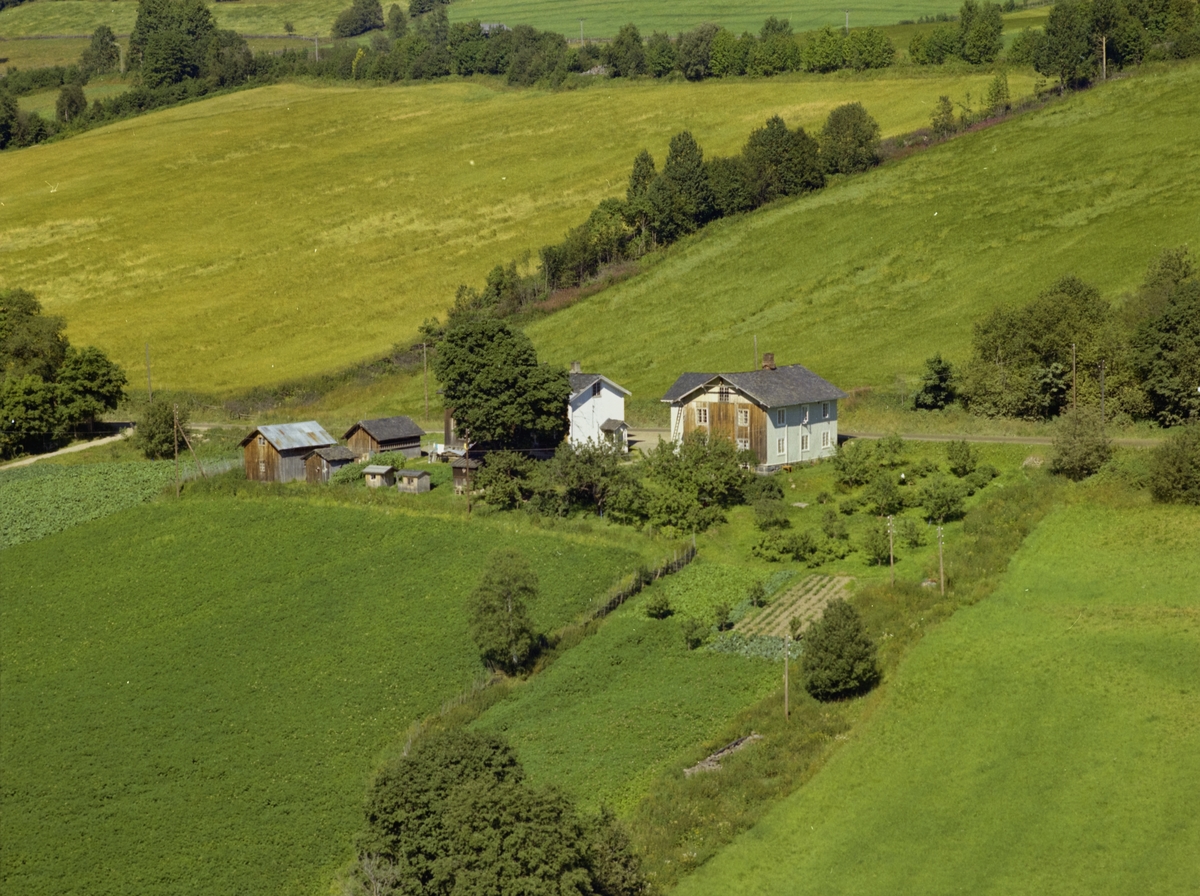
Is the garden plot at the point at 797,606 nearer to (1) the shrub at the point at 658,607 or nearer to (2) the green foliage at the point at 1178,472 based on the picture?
(1) the shrub at the point at 658,607

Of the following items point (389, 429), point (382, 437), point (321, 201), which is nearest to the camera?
point (382, 437)

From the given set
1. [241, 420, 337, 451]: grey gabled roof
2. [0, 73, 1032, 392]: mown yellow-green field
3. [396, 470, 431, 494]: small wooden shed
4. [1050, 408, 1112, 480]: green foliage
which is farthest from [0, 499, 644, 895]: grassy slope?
[0, 73, 1032, 392]: mown yellow-green field

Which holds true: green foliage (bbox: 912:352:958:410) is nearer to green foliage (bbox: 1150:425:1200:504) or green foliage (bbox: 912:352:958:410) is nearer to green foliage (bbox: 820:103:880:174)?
green foliage (bbox: 1150:425:1200:504)

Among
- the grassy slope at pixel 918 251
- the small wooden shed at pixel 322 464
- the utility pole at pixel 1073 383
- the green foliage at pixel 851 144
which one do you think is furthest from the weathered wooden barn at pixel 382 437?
the green foliage at pixel 851 144

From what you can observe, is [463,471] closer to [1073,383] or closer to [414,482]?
[414,482]

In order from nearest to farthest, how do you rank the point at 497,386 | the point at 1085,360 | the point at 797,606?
the point at 797,606 → the point at 497,386 → the point at 1085,360

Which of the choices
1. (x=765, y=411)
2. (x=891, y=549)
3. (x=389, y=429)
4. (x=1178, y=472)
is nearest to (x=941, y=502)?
(x=891, y=549)
